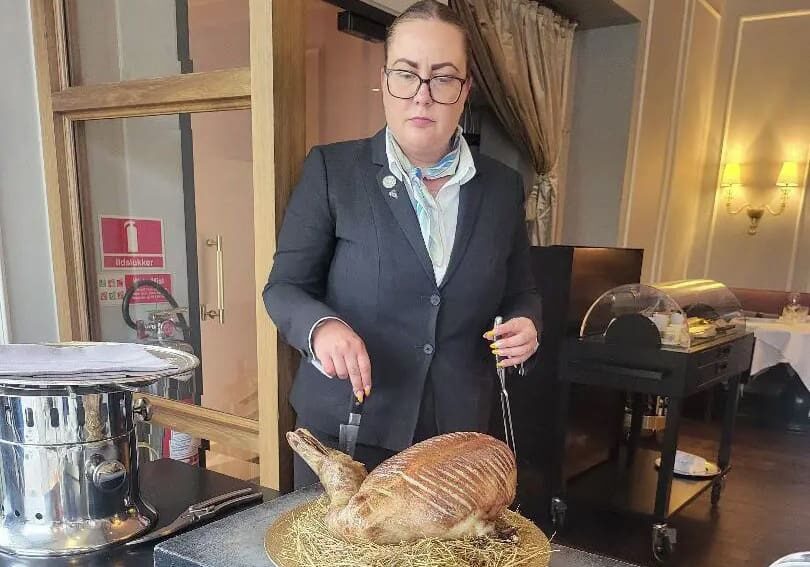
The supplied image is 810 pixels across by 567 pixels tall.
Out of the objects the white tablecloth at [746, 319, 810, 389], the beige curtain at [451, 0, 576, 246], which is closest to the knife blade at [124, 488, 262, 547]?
the beige curtain at [451, 0, 576, 246]

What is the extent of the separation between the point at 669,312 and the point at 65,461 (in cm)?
199

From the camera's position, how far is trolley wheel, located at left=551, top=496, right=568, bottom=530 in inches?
89.1

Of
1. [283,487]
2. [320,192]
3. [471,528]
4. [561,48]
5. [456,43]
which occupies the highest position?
[561,48]

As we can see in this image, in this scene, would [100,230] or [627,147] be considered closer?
[100,230]

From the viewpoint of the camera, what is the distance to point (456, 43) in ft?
2.74

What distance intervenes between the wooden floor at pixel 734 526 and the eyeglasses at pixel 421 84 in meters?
1.79

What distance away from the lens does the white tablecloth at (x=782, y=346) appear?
3.21 meters

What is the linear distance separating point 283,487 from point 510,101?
2.06m

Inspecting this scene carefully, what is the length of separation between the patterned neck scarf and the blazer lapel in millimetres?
20

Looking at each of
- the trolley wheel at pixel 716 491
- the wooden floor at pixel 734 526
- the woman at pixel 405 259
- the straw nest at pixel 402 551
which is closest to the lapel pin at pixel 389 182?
the woman at pixel 405 259

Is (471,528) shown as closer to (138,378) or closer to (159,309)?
(138,378)

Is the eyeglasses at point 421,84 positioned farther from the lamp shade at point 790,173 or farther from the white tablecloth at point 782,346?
the lamp shade at point 790,173

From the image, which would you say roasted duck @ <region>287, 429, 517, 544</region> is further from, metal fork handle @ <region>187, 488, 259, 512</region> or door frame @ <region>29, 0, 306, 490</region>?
door frame @ <region>29, 0, 306, 490</region>

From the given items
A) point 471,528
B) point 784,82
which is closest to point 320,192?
point 471,528
